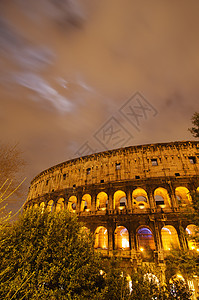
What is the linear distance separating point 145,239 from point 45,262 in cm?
1446

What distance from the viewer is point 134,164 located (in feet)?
66.3

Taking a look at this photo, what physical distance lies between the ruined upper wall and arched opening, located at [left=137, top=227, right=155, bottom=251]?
649 cm

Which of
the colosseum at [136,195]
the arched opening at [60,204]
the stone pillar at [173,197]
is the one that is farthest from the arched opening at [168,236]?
the arched opening at [60,204]

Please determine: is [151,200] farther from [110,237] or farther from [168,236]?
[110,237]

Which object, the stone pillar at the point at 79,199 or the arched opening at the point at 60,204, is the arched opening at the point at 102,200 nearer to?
the stone pillar at the point at 79,199

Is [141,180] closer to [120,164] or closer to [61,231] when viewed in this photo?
[120,164]

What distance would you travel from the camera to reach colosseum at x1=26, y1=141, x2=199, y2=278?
16.1 m

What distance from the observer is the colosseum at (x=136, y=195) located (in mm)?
16125

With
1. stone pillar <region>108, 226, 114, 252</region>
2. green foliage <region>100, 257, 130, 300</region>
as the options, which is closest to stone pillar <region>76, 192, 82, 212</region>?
stone pillar <region>108, 226, 114, 252</region>

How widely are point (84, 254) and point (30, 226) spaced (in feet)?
11.6

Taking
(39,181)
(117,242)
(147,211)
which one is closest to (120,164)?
(147,211)

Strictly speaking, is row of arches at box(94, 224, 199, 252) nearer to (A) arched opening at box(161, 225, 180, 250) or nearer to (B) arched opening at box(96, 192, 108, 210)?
(A) arched opening at box(161, 225, 180, 250)

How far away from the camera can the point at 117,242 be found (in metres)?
18.7

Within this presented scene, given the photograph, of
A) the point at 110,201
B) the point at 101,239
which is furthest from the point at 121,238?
the point at 110,201
